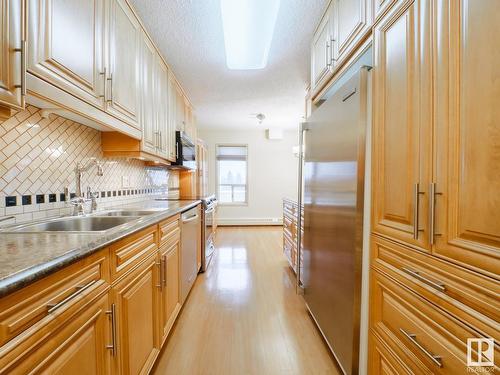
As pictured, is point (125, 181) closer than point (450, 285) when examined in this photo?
No

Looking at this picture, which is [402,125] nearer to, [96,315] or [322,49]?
[322,49]

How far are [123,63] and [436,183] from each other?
1841 mm

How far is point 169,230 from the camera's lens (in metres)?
1.70

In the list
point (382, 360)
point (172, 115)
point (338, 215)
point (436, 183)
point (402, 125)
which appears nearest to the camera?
point (436, 183)

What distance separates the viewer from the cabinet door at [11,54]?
2.40ft

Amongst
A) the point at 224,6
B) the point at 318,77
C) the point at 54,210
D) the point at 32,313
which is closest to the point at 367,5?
the point at 318,77

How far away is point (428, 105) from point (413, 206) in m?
0.35

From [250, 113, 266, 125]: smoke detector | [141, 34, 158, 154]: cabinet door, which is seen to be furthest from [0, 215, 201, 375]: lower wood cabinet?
[250, 113, 266, 125]: smoke detector

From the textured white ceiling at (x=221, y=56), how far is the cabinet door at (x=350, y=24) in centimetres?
32

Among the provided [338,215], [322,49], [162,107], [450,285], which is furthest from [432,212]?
[162,107]

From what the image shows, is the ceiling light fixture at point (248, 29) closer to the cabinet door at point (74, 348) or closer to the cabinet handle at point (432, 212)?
the cabinet handle at point (432, 212)

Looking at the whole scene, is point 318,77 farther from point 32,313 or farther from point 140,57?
point 32,313

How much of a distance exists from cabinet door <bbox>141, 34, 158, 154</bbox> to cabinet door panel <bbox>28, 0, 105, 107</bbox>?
0.60m

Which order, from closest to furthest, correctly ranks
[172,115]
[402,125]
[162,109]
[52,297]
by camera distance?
→ [52,297], [402,125], [162,109], [172,115]
